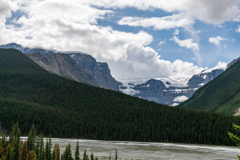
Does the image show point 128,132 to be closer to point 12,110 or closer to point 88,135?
point 88,135

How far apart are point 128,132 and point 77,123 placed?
4489cm

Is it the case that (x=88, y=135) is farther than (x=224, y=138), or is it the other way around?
(x=88, y=135)

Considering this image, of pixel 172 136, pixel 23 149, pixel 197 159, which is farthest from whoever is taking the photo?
pixel 172 136

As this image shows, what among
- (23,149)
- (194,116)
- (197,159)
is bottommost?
(197,159)

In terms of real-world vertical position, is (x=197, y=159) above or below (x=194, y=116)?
below

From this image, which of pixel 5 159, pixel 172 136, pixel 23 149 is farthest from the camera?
pixel 172 136

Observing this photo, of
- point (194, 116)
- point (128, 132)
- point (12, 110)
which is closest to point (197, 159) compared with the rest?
point (128, 132)

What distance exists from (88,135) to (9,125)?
5889 cm

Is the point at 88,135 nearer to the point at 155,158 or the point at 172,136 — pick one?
the point at 172,136

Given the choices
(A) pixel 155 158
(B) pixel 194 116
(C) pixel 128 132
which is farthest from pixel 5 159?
(B) pixel 194 116

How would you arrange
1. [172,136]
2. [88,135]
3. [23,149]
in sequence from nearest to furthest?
[23,149], [172,136], [88,135]

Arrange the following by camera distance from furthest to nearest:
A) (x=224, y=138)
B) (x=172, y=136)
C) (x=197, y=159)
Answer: (x=172, y=136)
(x=224, y=138)
(x=197, y=159)

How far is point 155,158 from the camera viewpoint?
83.8 metres

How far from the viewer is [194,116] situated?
7589 inches
